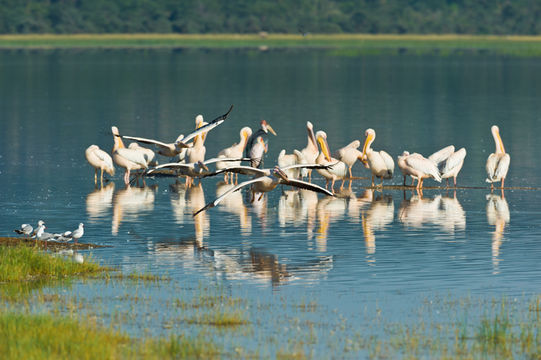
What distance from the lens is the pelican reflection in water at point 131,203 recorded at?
77.3 ft

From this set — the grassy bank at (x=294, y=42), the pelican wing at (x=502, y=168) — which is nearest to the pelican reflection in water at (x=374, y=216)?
the pelican wing at (x=502, y=168)

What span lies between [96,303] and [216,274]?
8.35 ft

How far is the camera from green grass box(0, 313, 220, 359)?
12891mm

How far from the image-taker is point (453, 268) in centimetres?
1836

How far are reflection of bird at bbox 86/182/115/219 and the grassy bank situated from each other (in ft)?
406

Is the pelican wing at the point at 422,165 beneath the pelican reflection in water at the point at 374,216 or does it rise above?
above

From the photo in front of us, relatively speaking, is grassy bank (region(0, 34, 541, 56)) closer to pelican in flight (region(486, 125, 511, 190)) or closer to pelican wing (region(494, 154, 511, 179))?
pelican in flight (region(486, 125, 511, 190))

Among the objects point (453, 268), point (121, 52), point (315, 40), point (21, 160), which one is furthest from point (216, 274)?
point (315, 40)

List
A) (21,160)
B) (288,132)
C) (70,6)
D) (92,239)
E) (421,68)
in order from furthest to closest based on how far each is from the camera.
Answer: (70,6), (421,68), (288,132), (21,160), (92,239)

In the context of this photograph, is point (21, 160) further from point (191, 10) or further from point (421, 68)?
point (191, 10)

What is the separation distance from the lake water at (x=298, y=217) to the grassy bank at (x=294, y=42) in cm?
9948

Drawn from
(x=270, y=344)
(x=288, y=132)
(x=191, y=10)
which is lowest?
(x=270, y=344)

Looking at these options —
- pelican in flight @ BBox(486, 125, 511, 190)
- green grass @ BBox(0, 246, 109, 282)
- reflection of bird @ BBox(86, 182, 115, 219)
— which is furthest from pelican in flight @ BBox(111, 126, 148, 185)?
green grass @ BBox(0, 246, 109, 282)

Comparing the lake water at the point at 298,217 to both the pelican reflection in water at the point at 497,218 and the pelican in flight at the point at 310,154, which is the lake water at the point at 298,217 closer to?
the pelican reflection in water at the point at 497,218
